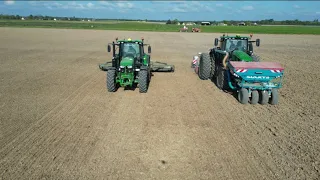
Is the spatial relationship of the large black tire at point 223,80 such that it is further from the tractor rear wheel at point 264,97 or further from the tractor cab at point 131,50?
the tractor cab at point 131,50

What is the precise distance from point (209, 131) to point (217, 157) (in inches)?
50.8

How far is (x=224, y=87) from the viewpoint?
1035 cm

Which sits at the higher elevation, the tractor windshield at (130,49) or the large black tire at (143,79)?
the tractor windshield at (130,49)

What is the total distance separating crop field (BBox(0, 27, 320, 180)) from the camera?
5188mm

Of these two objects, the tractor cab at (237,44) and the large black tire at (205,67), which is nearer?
the tractor cab at (237,44)

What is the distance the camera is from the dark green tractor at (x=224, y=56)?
10.5 meters

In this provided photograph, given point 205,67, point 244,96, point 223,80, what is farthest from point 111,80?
point 244,96

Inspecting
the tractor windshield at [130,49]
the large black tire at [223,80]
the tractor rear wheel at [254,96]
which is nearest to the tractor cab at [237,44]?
the large black tire at [223,80]

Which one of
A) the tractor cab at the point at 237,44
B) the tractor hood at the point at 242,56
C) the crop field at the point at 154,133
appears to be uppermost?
the tractor cab at the point at 237,44

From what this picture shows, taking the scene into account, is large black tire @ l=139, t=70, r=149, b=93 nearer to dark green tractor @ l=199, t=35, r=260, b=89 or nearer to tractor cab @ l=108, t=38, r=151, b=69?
tractor cab @ l=108, t=38, r=151, b=69

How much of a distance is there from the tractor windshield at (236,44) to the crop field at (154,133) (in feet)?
7.13

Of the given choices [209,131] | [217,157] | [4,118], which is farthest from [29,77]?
[217,157]

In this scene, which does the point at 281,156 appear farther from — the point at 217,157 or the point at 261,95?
the point at 261,95

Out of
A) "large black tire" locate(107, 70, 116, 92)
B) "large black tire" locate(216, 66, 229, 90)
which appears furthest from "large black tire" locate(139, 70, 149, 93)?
"large black tire" locate(216, 66, 229, 90)
